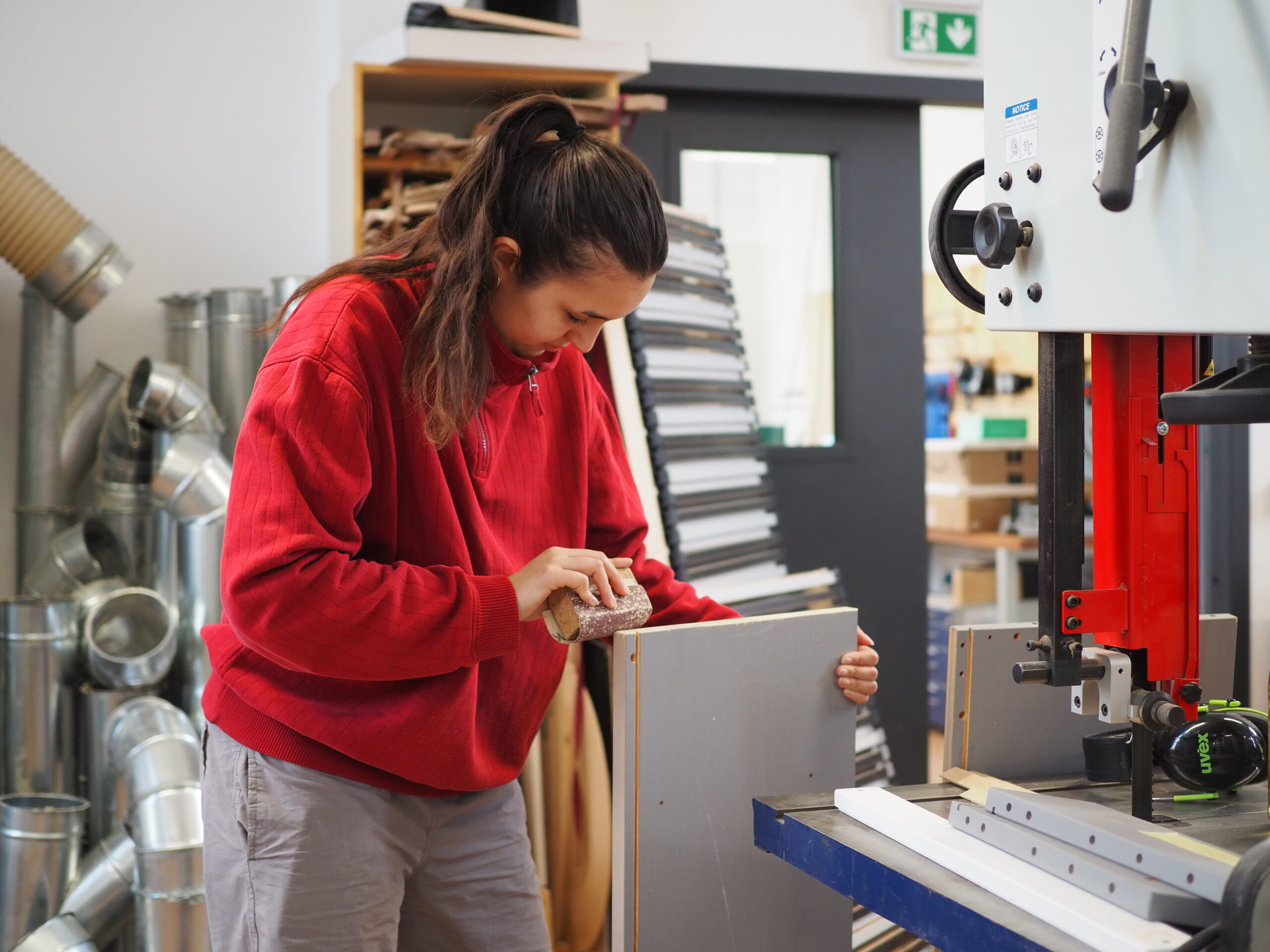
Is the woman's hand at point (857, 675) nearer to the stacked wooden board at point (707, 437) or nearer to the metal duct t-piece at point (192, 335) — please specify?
the stacked wooden board at point (707, 437)

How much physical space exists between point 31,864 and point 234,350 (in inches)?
44.5

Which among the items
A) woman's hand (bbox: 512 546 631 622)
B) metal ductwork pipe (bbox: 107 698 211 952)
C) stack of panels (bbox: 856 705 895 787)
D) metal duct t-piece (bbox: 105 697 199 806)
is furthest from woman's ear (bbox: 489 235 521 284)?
stack of panels (bbox: 856 705 895 787)

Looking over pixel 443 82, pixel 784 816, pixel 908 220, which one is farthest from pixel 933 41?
pixel 784 816

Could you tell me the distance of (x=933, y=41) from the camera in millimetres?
3348

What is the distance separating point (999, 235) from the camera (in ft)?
3.51

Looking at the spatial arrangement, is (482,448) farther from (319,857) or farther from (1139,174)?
(1139,174)

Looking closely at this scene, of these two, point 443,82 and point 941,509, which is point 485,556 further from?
point 941,509

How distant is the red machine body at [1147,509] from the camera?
109cm

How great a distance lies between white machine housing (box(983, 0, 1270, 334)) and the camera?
33.2 inches

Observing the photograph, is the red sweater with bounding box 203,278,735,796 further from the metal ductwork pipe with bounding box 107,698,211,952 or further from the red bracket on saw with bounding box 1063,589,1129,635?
the metal ductwork pipe with bounding box 107,698,211,952

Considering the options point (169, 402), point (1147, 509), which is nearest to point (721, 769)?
point (1147, 509)

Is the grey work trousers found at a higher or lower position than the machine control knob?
lower

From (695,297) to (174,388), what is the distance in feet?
3.81

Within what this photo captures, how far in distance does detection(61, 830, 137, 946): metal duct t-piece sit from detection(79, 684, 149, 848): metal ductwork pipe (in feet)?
0.22
